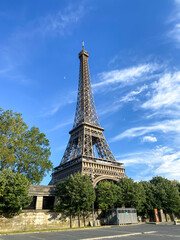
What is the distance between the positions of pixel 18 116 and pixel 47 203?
71.0 ft

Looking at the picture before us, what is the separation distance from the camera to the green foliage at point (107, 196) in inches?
1363

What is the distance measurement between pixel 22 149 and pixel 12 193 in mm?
10367

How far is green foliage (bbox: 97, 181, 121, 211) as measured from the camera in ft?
114

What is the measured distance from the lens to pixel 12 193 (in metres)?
24.9

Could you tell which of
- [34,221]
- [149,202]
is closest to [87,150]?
[149,202]

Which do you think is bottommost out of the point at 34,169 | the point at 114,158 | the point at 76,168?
the point at 34,169

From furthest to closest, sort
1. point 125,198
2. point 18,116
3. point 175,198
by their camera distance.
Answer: point 175,198 < point 125,198 < point 18,116

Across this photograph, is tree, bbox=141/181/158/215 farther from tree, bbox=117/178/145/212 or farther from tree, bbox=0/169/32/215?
tree, bbox=0/169/32/215

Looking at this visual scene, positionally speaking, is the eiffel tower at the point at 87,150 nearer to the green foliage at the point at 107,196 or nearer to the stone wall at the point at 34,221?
the green foliage at the point at 107,196

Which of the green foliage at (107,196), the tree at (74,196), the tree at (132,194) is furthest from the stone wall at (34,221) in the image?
the tree at (132,194)

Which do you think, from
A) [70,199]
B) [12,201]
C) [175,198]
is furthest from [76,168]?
[12,201]

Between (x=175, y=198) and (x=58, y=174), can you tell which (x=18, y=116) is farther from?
(x=175, y=198)

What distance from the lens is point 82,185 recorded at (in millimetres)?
32000

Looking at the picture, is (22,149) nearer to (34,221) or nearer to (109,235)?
(34,221)
